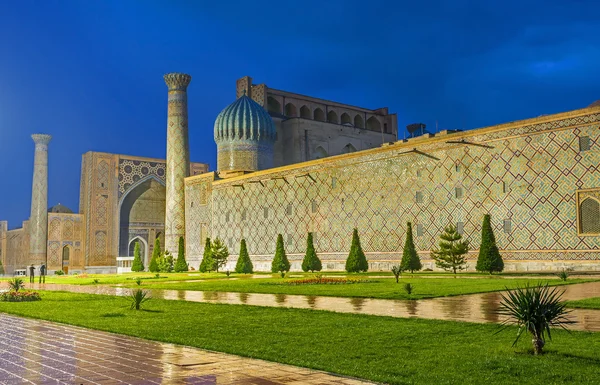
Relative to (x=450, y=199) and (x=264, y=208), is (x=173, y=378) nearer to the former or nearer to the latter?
(x=450, y=199)

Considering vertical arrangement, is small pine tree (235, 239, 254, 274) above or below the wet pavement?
above

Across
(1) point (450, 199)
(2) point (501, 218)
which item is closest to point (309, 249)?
(1) point (450, 199)

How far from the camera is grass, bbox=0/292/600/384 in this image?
370cm

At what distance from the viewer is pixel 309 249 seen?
20484 millimetres

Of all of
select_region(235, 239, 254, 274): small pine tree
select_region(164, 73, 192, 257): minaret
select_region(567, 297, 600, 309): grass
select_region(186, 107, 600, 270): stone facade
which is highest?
select_region(164, 73, 192, 257): minaret

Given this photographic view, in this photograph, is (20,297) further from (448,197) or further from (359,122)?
(359,122)

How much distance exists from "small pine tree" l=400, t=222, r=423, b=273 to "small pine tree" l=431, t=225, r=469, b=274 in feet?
2.41

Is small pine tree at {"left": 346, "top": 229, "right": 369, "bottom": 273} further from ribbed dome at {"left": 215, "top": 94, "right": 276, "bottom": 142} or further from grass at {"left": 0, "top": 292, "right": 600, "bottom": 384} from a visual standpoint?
ribbed dome at {"left": 215, "top": 94, "right": 276, "bottom": 142}

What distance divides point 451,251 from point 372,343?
40.3 feet

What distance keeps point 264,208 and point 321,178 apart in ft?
11.8

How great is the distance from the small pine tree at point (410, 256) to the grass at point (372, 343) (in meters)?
11.1

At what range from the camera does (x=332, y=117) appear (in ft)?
117

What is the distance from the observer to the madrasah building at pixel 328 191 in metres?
15.9

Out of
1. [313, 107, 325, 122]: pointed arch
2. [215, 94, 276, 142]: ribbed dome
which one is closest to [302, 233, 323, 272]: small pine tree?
[215, 94, 276, 142]: ribbed dome
